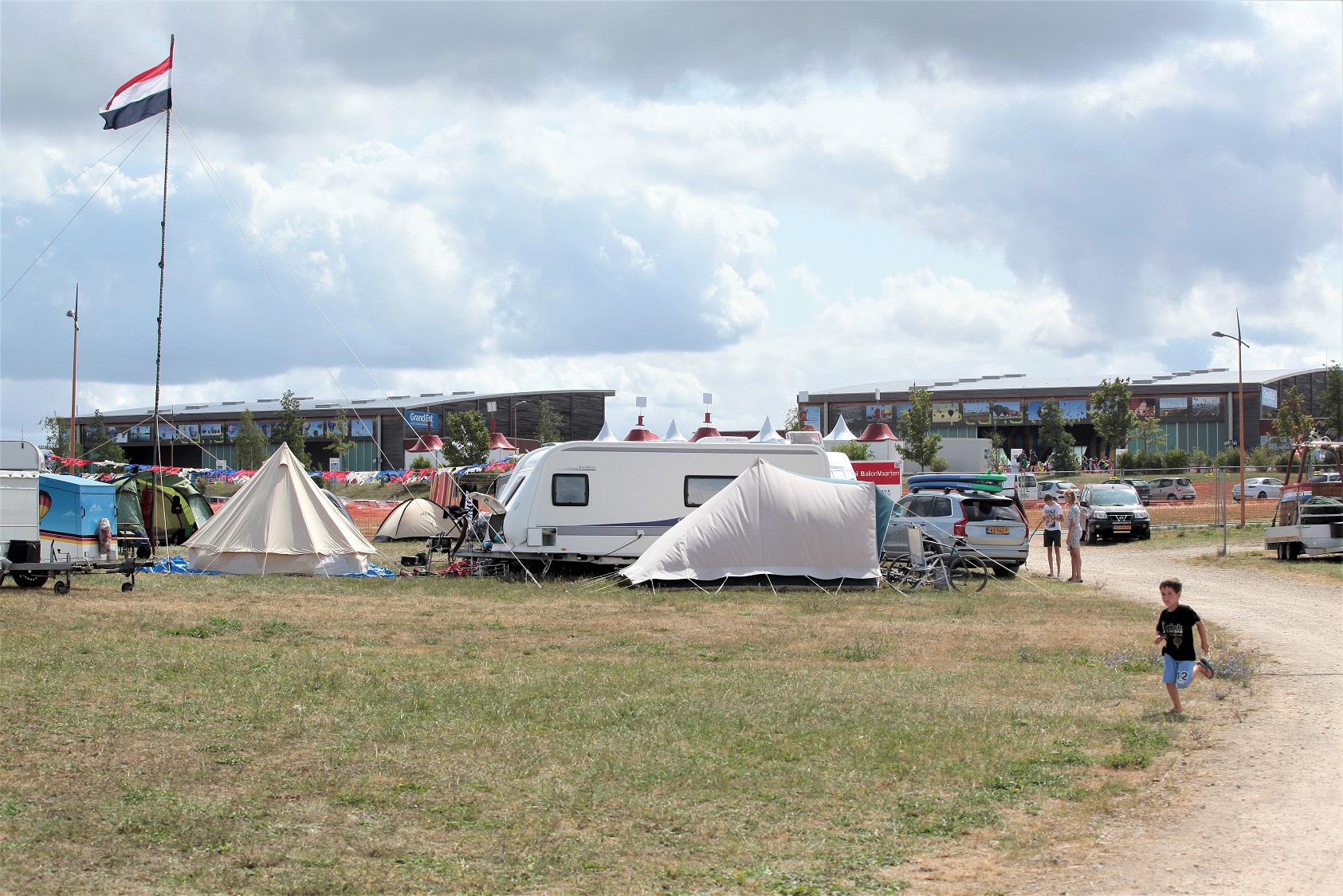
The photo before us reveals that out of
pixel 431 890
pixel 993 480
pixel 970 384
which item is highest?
pixel 970 384

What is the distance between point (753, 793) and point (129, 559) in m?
13.9

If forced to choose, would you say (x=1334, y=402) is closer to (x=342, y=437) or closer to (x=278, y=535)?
(x=342, y=437)

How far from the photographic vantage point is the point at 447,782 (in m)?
6.84

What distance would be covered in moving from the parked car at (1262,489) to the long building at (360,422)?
48.8 m

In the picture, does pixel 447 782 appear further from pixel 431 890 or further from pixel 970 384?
pixel 970 384

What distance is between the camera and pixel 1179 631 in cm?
877

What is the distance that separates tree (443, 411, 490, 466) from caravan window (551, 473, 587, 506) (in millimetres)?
48156

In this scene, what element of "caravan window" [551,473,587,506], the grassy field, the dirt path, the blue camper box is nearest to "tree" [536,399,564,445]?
"caravan window" [551,473,587,506]

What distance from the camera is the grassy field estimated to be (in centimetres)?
554

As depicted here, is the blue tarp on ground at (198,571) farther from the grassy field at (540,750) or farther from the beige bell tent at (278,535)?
the grassy field at (540,750)

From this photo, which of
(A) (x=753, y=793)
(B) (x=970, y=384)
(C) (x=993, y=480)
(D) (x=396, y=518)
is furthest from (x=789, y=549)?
(B) (x=970, y=384)

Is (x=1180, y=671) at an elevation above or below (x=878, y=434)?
below

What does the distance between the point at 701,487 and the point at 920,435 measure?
1749 inches

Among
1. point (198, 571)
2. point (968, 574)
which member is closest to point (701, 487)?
point (968, 574)
